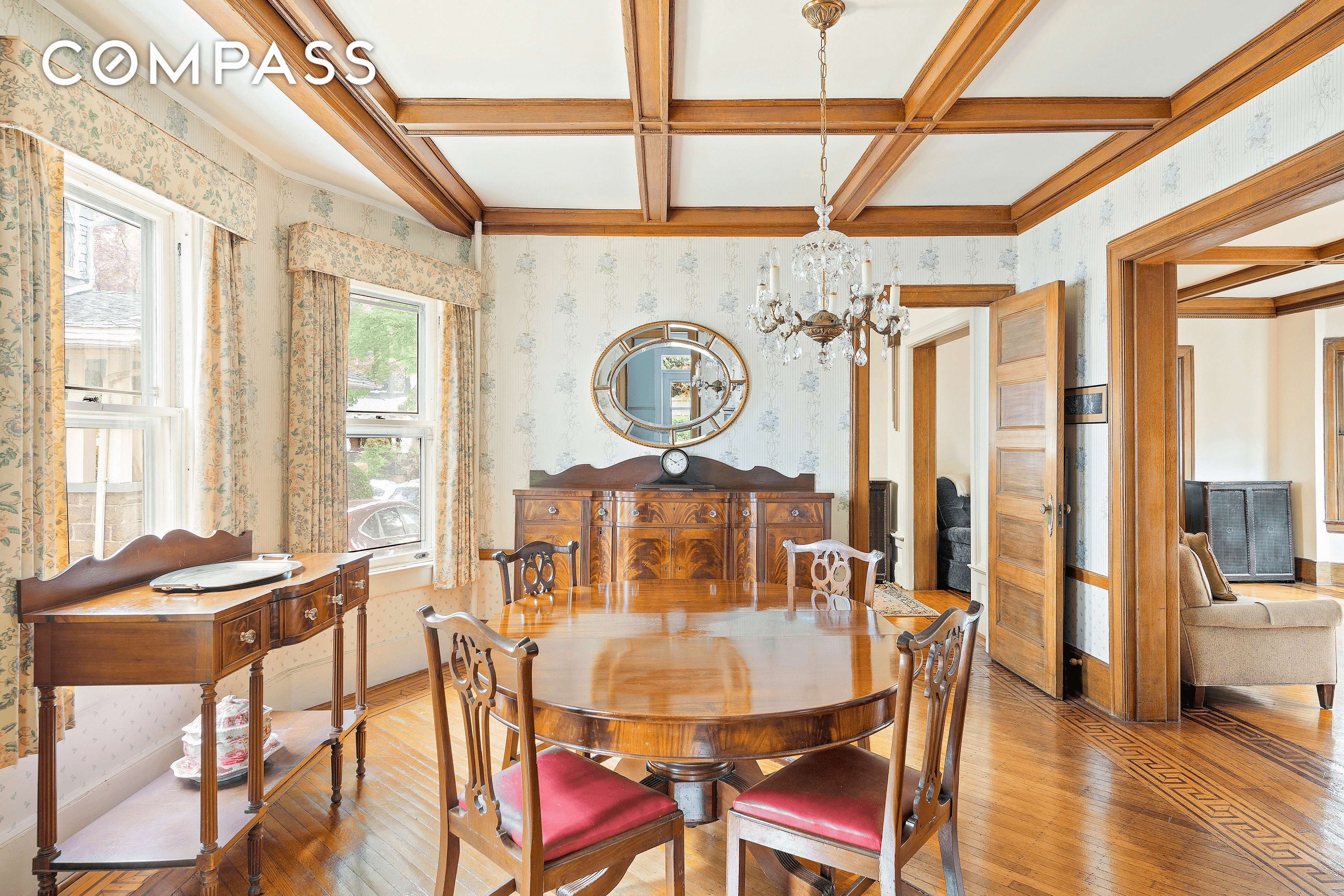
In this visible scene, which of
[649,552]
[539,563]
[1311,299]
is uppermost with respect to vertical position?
[1311,299]

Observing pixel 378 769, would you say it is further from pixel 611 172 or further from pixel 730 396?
pixel 611 172

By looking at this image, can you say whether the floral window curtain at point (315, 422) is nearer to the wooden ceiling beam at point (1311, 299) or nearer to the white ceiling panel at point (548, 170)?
the white ceiling panel at point (548, 170)

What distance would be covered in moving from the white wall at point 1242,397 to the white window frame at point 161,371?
26.7ft

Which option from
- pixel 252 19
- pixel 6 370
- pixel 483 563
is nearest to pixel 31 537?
pixel 6 370

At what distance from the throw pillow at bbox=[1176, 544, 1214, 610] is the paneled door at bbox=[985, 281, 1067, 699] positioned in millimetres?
539

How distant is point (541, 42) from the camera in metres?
2.51

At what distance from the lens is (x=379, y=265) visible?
12.3 feet

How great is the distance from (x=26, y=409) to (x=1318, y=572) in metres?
9.21

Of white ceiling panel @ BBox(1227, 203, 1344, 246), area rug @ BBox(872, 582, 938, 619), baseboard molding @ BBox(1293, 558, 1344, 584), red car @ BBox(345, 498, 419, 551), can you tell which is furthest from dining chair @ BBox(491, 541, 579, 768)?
baseboard molding @ BBox(1293, 558, 1344, 584)

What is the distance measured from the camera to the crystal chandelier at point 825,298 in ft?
7.70

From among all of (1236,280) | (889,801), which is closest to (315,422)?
(889,801)

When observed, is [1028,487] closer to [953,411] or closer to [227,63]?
[953,411]

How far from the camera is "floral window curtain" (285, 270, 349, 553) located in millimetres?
3410

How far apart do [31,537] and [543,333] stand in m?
2.95
